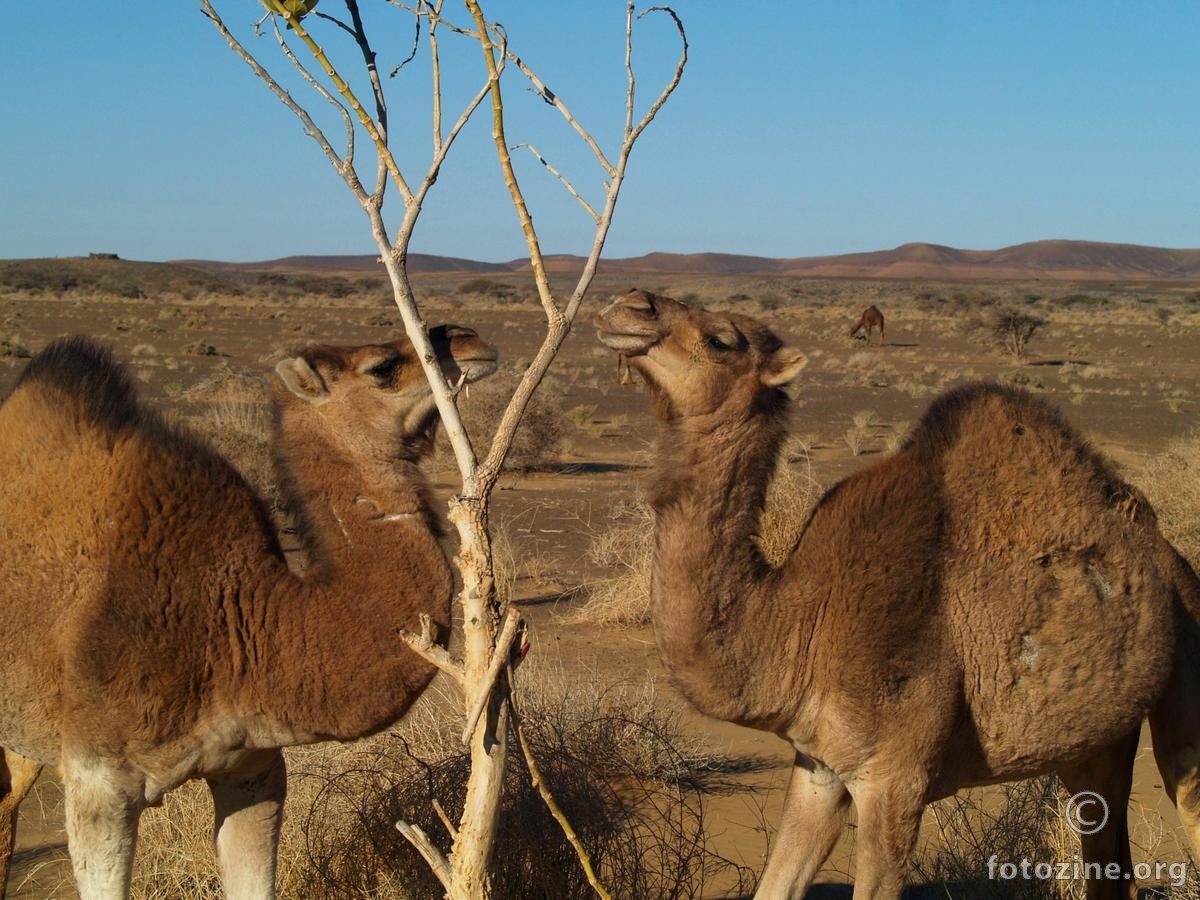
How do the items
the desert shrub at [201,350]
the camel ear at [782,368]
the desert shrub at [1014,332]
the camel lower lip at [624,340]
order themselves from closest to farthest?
1. the camel lower lip at [624,340]
2. the camel ear at [782,368]
3. the desert shrub at [201,350]
4. the desert shrub at [1014,332]

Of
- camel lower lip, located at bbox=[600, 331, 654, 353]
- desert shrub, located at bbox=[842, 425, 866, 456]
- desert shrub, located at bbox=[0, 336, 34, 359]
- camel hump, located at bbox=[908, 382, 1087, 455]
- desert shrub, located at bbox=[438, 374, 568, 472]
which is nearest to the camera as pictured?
camel lower lip, located at bbox=[600, 331, 654, 353]

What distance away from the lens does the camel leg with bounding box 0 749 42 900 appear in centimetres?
500

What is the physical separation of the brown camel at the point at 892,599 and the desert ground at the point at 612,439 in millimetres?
362

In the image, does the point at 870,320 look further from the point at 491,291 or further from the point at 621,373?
the point at 491,291

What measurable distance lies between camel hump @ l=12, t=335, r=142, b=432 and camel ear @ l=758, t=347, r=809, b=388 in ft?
7.60

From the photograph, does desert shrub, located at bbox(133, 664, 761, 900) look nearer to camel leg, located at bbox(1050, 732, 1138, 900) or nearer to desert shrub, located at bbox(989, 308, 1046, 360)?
camel leg, located at bbox(1050, 732, 1138, 900)

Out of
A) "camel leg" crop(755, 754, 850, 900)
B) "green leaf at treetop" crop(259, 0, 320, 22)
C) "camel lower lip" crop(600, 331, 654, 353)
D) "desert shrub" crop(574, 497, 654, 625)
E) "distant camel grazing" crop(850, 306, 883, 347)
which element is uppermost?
"green leaf at treetop" crop(259, 0, 320, 22)

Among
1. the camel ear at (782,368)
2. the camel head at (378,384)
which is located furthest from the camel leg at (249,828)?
the camel ear at (782,368)

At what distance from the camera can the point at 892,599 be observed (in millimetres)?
4156

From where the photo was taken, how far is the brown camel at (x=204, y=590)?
3908 millimetres

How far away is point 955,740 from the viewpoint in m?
4.26

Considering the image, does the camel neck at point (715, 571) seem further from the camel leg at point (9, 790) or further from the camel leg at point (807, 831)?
the camel leg at point (9, 790)

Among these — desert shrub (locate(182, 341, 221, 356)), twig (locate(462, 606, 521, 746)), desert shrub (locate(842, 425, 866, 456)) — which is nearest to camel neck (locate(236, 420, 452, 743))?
twig (locate(462, 606, 521, 746))

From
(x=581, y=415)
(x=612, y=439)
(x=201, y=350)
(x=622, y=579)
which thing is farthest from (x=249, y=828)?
(x=201, y=350)
